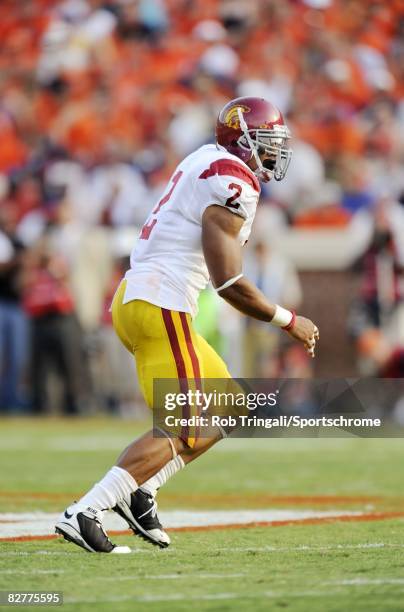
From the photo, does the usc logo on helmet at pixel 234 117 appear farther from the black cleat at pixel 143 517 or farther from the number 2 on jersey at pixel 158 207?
the black cleat at pixel 143 517

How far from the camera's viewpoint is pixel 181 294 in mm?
4738

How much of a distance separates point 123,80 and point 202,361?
38.4 ft

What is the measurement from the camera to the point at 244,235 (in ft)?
15.6

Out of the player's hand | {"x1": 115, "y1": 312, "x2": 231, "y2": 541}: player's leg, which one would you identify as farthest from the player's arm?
{"x1": 115, "y1": 312, "x2": 231, "y2": 541}: player's leg

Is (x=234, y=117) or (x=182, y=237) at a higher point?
(x=234, y=117)

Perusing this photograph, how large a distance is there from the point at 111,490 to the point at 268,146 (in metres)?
1.48

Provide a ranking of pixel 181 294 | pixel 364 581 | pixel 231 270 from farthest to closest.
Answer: pixel 181 294, pixel 231 270, pixel 364 581

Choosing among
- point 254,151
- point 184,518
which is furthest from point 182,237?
point 184,518

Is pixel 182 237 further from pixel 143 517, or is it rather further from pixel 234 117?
pixel 143 517

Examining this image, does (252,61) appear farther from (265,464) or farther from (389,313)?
(265,464)

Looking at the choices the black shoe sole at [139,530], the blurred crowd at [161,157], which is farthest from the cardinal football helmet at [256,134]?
the blurred crowd at [161,157]

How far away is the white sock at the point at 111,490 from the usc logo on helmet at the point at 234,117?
1421 mm

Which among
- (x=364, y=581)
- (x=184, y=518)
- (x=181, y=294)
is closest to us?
(x=364, y=581)

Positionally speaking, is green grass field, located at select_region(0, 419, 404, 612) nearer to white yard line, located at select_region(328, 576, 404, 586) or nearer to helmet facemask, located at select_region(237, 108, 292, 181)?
white yard line, located at select_region(328, 576, 404, 586)
